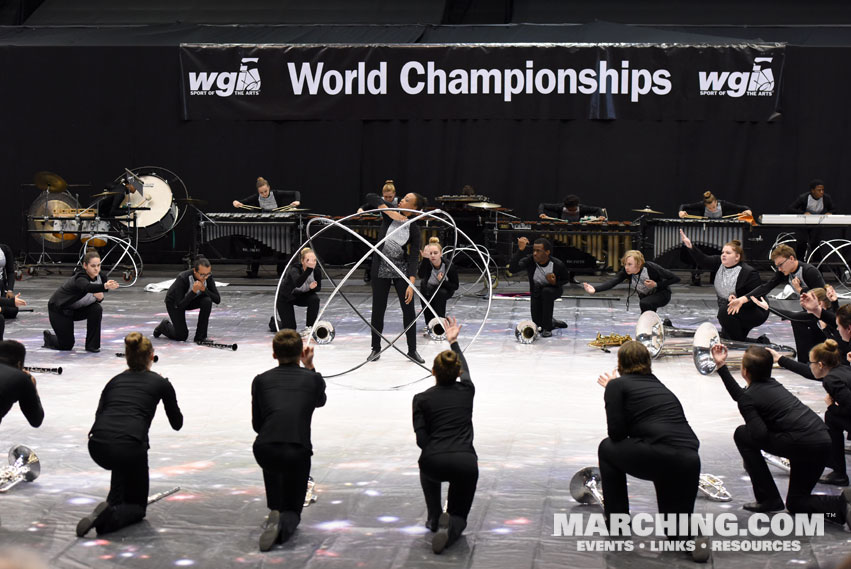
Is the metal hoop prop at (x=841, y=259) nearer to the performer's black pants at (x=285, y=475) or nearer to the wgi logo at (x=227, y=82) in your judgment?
the wgi logo at (x=227, y=82)

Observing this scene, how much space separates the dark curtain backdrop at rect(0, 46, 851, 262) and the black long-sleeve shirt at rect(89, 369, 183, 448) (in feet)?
46.0

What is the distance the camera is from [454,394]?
245 inches

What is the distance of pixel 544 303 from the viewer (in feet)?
42.9

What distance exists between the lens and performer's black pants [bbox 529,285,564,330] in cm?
1304

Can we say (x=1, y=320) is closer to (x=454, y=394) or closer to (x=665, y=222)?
(x=454, y=394)

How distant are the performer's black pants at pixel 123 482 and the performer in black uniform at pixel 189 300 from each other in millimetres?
6070

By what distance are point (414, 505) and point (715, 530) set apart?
187 centimetres

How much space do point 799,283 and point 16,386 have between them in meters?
7.44

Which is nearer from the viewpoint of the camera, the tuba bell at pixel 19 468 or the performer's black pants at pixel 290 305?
the tuba bell at pixel 19 468

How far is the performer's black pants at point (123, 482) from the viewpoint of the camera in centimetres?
621

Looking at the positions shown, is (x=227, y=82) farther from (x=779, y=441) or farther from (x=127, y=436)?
(x=779, y=441)

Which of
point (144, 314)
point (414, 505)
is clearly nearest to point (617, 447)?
point (414, 505)

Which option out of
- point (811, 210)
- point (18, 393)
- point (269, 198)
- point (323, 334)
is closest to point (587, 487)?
point (18, 393)

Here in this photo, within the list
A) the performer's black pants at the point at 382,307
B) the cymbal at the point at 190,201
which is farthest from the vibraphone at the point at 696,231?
the cymbal at the point at 190,201
